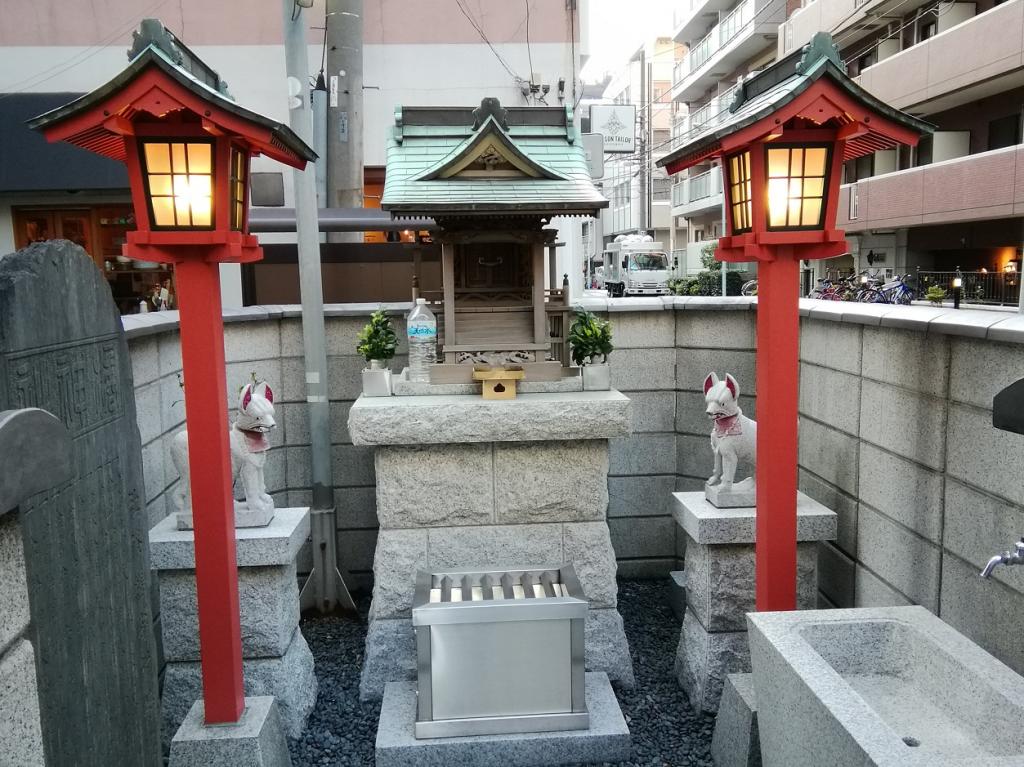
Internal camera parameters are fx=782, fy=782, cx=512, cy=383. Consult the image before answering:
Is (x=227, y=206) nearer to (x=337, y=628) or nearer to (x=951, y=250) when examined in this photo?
(x=337, y=628)

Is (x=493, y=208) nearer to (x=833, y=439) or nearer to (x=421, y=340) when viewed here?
(x=421, y=340)

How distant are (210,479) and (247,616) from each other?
1505 mm

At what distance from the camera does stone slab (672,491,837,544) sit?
19.0 feet

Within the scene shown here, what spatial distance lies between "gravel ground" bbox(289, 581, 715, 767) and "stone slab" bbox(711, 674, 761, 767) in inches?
10.2

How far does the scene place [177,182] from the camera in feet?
15.2

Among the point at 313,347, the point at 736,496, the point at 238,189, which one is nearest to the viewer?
the point at 238,189

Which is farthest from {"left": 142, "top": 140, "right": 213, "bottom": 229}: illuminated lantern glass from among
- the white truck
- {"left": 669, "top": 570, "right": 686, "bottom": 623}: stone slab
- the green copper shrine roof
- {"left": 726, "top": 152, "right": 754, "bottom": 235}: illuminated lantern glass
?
the white truck

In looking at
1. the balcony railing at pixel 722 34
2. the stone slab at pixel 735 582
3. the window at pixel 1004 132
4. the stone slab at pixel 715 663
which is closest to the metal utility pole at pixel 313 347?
the stone slab at pixel 715 663

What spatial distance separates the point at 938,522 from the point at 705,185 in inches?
1294

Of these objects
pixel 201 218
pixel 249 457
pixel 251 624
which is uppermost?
pixel 201 218

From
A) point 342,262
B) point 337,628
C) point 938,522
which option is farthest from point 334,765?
point 342,262

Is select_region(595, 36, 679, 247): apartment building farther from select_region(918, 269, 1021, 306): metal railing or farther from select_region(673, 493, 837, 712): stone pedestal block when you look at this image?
select_region(673, 493, 837, 712): stone pedestal block

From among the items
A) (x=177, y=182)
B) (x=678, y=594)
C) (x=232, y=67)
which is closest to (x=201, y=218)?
(x=177, y=182)

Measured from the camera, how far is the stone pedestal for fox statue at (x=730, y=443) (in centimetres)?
607
